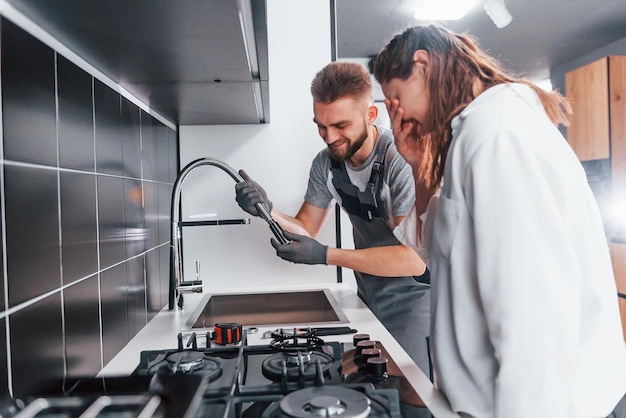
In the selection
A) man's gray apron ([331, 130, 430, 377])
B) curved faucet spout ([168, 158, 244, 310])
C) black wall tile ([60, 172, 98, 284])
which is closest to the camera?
black wall tile ([60, 172, 98, 284])

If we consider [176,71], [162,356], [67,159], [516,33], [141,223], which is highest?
[516,33]

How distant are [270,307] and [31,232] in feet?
3.32

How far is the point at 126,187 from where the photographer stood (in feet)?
3.59

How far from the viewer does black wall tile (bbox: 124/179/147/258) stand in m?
1.10

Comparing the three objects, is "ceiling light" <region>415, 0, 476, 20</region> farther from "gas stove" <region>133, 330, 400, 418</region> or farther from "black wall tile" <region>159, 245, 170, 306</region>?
"gas stove" <region>133, 330, 400, 418</region>

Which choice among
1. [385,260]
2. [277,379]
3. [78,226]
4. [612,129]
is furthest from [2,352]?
[612,129]

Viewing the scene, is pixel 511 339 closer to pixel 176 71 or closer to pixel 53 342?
pixel 53 342

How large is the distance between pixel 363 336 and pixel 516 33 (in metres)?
3.68

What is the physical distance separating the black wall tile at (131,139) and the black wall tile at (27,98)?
37cm

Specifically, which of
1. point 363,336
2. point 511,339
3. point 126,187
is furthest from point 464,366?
point 126,187

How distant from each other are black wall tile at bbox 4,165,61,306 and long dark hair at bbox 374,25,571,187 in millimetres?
673

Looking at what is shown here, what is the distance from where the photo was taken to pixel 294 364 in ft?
2.67

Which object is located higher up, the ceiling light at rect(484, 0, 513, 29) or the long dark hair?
the ceiling light at rect(484, 0, 513, 29)

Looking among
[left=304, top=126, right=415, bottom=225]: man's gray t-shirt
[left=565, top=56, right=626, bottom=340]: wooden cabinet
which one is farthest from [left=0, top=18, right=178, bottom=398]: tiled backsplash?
[left=565, top=56, right=626, bottom=340]: wooden cabinet
